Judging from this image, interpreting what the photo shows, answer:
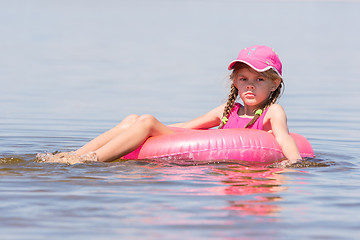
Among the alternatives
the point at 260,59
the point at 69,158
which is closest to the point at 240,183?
the point at 69,158

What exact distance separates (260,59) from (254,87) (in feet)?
0.90

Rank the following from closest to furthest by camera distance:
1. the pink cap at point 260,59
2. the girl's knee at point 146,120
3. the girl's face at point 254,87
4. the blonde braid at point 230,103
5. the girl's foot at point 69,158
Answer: the girl's foot at point 69,158, the girl's knee at point 146,120, the pink cap at point 260,59, the girl's face at point 254,87, the blonde braid at point 230,103

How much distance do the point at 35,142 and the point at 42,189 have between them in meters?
3.04

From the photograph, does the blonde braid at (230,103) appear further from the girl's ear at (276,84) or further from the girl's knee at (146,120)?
the girl's knee at (146,120)

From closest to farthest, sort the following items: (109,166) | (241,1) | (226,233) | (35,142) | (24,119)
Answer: (226,233) < (109,166) < (35,142) < (24,119) < (241,1)

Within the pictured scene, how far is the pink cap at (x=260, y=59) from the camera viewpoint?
685cm

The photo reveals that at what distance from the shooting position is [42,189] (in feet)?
17.1

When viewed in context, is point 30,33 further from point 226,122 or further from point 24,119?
point 226,122

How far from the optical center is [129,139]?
21.1 ft

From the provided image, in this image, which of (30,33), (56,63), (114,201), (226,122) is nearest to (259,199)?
(114,201)

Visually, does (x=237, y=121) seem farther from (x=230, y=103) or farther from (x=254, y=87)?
(x=254, y=87)

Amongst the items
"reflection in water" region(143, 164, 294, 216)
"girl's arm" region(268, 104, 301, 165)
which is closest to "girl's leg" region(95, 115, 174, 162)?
"reflection in water" region(143, 164, 294, 216)

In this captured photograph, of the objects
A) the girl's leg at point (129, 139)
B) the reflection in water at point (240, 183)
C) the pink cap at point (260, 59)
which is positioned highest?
the pink cap at point (260, 59)

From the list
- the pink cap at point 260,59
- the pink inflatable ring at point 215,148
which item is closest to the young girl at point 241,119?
the pink cap at point 260,59
